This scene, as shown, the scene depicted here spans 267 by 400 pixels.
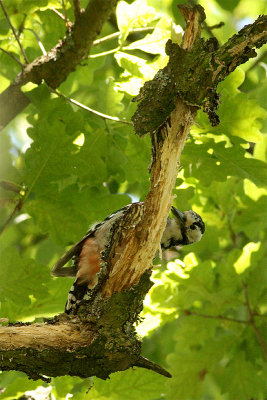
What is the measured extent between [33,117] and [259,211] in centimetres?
200

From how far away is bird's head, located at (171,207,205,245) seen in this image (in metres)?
4.43

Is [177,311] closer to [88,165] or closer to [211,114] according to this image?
[88,165]

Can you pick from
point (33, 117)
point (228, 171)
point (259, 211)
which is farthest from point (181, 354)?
point (33, 117)

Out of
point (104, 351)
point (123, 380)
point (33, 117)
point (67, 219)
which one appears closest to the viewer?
point (104, 351)

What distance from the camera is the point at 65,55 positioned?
421 cm

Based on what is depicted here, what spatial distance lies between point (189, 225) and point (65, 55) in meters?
1.54

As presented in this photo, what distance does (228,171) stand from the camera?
4.07 metres

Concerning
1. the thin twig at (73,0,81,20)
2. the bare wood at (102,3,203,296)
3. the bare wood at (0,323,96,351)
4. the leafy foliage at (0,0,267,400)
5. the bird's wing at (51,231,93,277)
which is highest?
the thin twig at (73,0,81,20)

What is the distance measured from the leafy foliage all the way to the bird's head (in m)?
0.18

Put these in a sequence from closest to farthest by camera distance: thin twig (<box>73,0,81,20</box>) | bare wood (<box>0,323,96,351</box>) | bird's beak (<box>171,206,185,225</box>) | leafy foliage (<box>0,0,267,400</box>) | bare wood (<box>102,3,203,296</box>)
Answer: bare wood (<box>0,323,96,351</box>)
bare wood (<box>102,3,203,296</box>)
leafy foliage (<box>0,0,267,400</box>)
thin twig (<box>73,0,81,20</box>)
bird's beak (<box>171,206,185,225</box>)

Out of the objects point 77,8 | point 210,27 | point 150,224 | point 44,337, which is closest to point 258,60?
point 210,27

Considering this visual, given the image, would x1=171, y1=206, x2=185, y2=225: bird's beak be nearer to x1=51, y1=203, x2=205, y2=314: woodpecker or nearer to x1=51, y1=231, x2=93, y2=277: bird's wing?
x1=51, y1=203, x2=205, y2=314: woodpecker

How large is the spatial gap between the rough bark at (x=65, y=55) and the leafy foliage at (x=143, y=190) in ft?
0.55

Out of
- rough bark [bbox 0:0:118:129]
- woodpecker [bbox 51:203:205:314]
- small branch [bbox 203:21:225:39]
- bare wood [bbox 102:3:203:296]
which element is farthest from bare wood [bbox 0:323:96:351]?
small branch [bbox 203:21:225:39]
